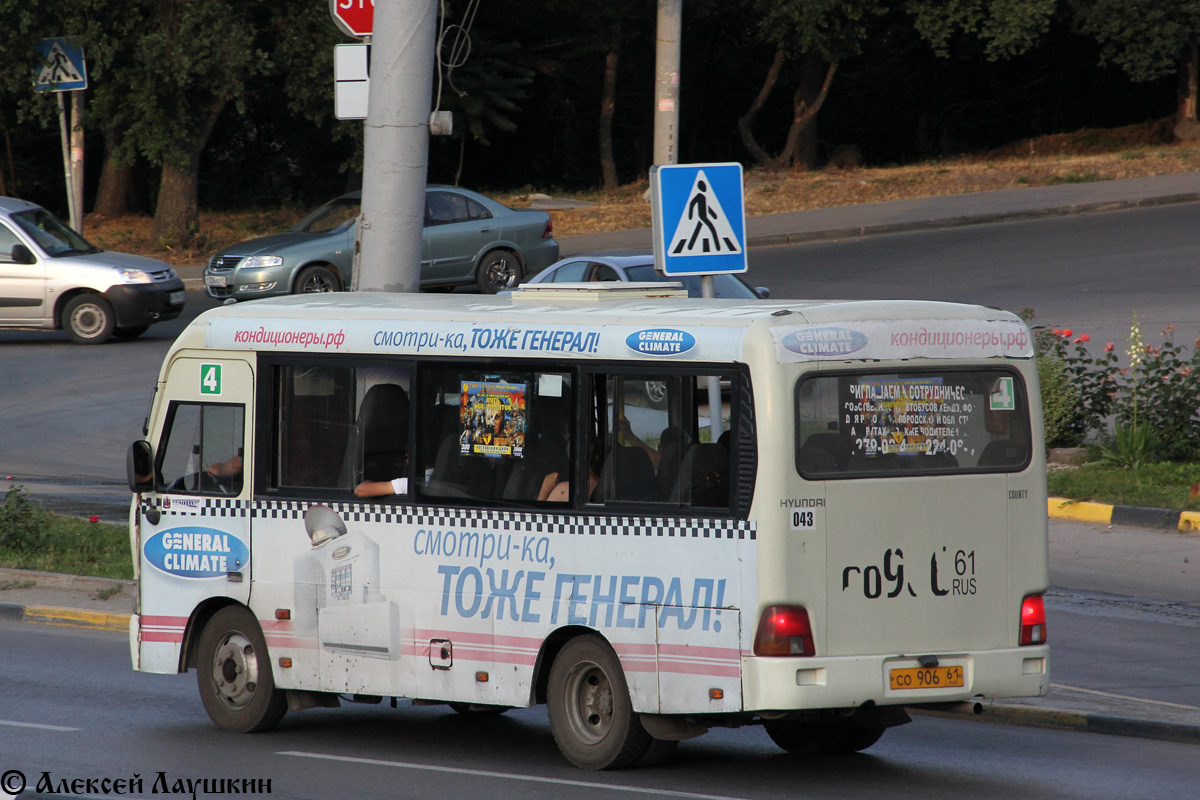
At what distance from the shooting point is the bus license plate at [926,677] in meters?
7.05

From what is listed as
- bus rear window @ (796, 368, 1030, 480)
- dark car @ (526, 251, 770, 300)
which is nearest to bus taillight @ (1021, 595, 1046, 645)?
bus rear window @ (796, 368, 1030, 480)

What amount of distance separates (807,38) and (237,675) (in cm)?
3180

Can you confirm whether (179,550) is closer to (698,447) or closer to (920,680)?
(698,447)

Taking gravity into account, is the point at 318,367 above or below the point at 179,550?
above

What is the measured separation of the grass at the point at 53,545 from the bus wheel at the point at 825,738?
639 cm

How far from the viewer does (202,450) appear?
858cm

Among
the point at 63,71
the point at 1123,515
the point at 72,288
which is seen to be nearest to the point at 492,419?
the point at 1123,515

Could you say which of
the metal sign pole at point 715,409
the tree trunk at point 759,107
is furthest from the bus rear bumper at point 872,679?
the tree trunk at point 759,107

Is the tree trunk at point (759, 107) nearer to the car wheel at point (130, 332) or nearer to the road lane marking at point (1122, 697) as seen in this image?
the car wheel at point (130, 332)

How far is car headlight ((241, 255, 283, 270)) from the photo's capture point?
77.6ft

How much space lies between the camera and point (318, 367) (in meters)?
8.22

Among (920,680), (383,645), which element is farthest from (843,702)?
(383,645)

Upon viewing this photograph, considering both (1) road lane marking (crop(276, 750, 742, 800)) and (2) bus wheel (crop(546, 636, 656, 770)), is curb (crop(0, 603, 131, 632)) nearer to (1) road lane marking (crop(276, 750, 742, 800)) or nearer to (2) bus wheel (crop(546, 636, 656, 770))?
(1) road lane marking (crop(276, 750, 742, 800))

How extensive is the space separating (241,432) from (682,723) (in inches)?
112
